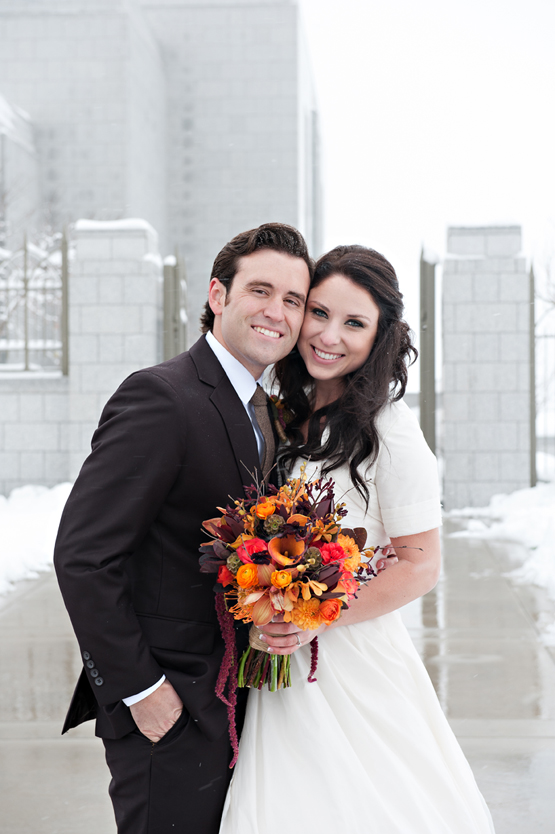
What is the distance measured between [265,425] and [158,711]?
0.88m

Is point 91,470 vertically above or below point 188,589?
above

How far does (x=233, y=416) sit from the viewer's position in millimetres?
1996

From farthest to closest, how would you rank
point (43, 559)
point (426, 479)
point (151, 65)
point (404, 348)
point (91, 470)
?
point (151, 65) < point (43, 559) < point (404, 348) < point (426, 479) < point (91, 470)

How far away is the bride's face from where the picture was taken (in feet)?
7.67

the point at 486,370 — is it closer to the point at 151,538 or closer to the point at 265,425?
the point at 265,425

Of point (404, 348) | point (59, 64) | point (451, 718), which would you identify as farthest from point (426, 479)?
point (59, 64)

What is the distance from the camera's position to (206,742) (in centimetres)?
191

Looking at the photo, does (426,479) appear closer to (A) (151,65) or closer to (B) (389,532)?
(B) (389,532)

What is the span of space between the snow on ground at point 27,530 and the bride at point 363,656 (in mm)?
4455

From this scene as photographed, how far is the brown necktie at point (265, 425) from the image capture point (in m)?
2.18

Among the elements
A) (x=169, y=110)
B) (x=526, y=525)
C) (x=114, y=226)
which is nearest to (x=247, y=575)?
(x=526, y=525)

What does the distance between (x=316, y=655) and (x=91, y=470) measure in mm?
787

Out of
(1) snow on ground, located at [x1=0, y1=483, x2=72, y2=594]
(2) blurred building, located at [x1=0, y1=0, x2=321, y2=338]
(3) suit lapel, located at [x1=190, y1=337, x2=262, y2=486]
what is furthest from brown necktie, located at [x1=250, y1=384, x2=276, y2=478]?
(2) blurred building, located at [x1=0, y1=0, x2=321, y2=338]

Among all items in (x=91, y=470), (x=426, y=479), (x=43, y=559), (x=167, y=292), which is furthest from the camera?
(x=167, y=292)
